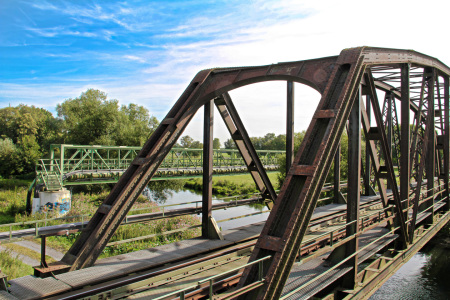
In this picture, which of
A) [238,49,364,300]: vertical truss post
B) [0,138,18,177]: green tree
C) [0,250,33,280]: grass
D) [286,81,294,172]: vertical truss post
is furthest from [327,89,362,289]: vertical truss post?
[0,138,18,177]: green tree

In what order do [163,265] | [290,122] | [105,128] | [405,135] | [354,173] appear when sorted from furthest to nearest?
[105,128]
[290,122]
[405,135]
[163,265]
[354,173]

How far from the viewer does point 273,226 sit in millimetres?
5039

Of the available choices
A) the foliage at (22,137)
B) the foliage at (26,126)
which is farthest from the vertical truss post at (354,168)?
the foliage at (26,126)

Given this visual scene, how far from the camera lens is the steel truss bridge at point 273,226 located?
503cm

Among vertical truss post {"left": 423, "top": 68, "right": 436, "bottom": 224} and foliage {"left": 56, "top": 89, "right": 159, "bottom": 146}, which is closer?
vertical truss post {"left": 423, "top": 68, "right": 436, "bottom": 224}

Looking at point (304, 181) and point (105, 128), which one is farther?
point (105, 128)

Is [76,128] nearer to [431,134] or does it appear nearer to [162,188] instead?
[162,188]

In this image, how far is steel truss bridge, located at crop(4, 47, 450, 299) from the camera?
16.5ft

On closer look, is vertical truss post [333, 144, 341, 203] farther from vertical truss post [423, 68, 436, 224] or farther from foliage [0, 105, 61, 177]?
foliage [0, 105, 61, 177]

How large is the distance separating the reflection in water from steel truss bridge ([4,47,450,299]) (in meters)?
8.12

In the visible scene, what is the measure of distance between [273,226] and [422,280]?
58.0ft

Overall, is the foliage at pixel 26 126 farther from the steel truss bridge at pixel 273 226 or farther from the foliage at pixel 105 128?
the steel truss bridge at pixel 273 226

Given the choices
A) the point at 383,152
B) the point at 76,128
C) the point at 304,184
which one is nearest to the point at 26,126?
the point at 76,128

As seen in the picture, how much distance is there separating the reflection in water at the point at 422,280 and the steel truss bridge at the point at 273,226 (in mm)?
8122
